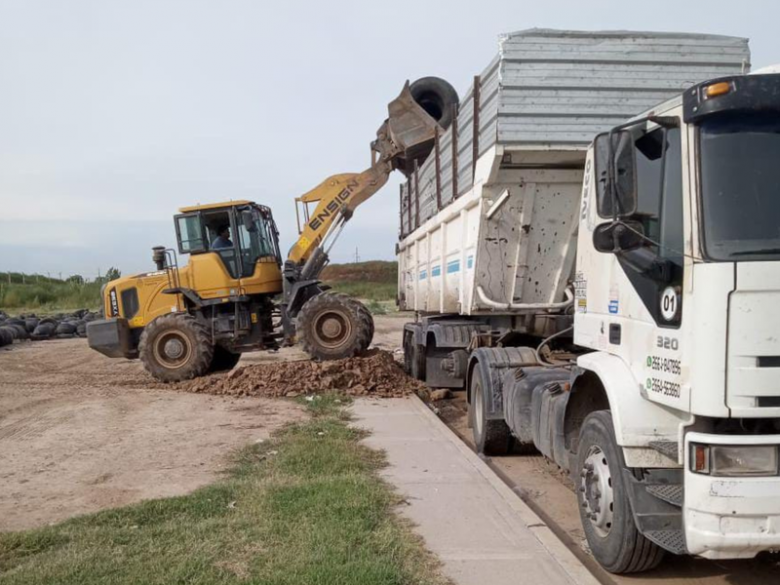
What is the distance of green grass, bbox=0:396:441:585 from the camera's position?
4129 mm

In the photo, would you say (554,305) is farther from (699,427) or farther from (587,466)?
(699,427)

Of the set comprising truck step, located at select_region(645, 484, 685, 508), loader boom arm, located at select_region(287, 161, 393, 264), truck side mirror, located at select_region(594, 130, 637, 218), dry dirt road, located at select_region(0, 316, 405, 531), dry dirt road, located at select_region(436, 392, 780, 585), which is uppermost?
loader boom arm, located at select_region(287, 161, 393, 264)

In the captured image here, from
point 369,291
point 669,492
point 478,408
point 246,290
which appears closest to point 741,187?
point 669,492

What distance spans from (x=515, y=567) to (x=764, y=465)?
5.35 ft

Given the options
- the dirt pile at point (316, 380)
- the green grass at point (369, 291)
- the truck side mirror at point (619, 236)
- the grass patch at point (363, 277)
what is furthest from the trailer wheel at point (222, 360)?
→ the grass patch at point (363, 277)

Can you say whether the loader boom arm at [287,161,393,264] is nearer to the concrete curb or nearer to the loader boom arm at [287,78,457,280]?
the loader boom arm at [287,78,457,280]

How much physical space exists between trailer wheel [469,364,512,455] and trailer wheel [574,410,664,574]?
254 centimetres

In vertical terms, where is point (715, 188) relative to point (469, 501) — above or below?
above

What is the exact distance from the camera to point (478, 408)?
7.67 metres

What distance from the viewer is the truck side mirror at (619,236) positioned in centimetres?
394

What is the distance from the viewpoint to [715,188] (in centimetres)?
350

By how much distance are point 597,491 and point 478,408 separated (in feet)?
10.7

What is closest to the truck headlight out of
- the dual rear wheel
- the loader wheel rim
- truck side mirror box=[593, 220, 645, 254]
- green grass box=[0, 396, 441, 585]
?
the dual rear wheel

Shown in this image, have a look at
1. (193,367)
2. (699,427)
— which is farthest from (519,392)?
(193,367)
